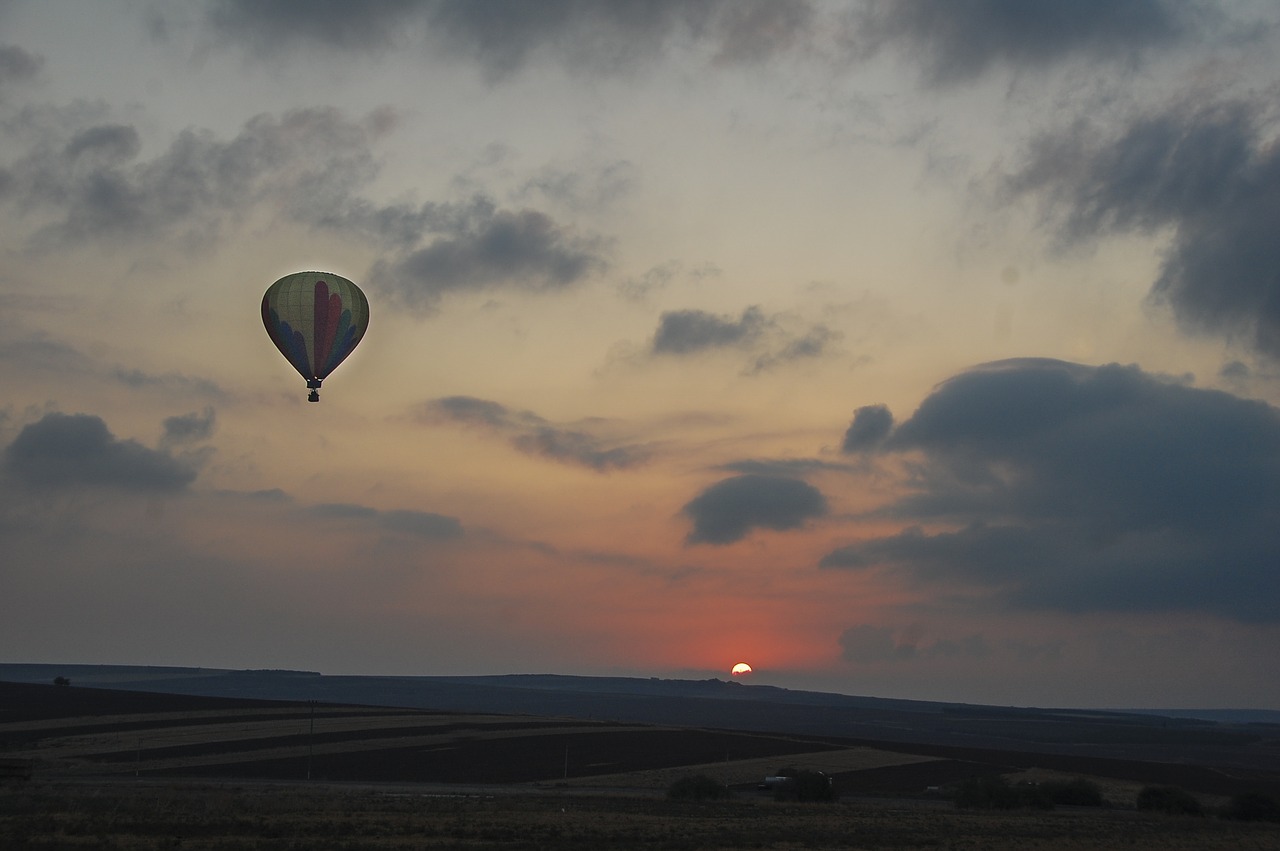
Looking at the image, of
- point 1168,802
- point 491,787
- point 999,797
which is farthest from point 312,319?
point 1168,802

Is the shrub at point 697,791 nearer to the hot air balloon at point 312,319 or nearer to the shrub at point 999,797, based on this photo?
the shrub at point 999,797

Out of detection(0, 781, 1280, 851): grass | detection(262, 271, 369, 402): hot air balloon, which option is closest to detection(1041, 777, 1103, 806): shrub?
detection(0, 781, 1280, 851): grass

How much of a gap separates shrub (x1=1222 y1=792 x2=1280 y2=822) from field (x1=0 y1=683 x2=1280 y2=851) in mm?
2181

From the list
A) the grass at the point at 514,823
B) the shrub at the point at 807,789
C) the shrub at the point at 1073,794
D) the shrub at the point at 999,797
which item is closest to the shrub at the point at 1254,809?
the grass at the point at 514,823

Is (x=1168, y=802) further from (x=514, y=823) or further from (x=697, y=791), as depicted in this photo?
(x=514, y=823)

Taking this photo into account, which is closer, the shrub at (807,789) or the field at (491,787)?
the field at (491,787)

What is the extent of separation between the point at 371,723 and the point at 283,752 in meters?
28.0

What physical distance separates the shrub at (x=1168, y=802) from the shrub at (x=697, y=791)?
2120 centimetres

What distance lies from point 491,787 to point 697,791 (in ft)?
35.6

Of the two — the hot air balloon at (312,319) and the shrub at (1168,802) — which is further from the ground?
the hot air balloon at (312,319)

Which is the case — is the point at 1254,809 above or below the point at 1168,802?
below

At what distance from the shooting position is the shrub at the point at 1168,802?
59406mm

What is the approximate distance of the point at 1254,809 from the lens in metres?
58.8

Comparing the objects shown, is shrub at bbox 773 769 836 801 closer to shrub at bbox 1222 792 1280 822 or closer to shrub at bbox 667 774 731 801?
shrub at bbox 667 774 731 801
